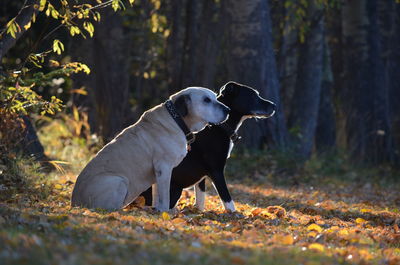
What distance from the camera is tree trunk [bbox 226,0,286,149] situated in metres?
14.9

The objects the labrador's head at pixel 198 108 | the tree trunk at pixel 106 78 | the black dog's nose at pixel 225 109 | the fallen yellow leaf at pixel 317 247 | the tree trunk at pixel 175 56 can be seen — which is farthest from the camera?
the tree trunk at pixel 175 56

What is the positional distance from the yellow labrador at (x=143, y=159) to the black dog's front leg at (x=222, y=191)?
65 centimetres

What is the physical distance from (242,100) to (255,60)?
19.1 ft

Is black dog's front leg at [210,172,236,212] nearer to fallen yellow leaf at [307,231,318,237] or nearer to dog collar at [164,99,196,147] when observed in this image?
dog collar at [164,99,196,147]

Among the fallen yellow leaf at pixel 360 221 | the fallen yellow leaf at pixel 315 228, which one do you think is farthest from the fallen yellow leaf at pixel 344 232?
the fallen yellow leaf at pixel 360 221

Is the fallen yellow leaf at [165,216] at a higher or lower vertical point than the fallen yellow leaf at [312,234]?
higher

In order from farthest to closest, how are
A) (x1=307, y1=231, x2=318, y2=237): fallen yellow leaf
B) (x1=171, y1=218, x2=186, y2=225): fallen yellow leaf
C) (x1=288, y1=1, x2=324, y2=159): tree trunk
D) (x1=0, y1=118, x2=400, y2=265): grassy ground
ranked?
(x1=288, y1=1, x2=324, y2=159): tree trunk, (x1=171, y1=218, x2=186, y2=225): fallen yellow leaf, (x1=307, y1=231, x2=318, y2=237): fallen yellow leaf, (x1=0, y1=118, x2=400, y2=265): grassy ground

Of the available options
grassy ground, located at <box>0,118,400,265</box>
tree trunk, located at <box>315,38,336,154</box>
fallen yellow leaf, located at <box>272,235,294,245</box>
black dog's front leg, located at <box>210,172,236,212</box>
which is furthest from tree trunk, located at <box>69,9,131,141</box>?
tree trunk, located at <box>315,38,336,154</box>

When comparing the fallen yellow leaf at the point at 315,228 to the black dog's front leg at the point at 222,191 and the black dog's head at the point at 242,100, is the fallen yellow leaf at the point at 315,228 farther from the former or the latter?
the black dog's head at the point at 242,100

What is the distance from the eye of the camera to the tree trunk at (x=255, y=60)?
14.9 meters

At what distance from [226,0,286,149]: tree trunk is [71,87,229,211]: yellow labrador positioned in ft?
21.3

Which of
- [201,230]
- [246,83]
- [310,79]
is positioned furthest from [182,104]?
[310,79]

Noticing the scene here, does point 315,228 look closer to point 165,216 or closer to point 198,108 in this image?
point 165,216

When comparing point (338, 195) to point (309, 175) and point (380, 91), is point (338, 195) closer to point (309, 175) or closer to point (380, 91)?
point (309, 175)
